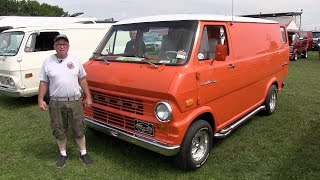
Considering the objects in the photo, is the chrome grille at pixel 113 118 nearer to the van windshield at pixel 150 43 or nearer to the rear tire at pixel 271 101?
the van windshield at pixel 150 43

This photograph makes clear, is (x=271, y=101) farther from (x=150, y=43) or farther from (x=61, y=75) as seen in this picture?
(x=61, y=75)

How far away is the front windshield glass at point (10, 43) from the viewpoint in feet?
28.8

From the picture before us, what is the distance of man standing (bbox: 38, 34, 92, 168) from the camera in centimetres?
465

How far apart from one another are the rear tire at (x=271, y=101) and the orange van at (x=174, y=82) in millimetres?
1350

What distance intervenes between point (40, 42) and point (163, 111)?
6.02 m

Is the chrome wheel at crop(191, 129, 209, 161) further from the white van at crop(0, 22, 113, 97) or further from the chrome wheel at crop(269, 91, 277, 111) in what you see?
the white van at crop(0, 22, 113, 97)

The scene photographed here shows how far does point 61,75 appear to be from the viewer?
15.2 ft

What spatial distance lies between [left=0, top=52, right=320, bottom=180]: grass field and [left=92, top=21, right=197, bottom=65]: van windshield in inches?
60.0

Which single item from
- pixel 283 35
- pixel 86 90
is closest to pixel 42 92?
Result: pixel 86 90

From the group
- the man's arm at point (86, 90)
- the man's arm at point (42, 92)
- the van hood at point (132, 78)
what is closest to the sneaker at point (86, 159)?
the man's arm at point (86, 90)

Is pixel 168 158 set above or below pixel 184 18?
below

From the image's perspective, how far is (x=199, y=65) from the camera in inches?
187

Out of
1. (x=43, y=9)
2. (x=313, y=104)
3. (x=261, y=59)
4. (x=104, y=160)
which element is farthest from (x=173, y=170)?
(x=43, y=9)

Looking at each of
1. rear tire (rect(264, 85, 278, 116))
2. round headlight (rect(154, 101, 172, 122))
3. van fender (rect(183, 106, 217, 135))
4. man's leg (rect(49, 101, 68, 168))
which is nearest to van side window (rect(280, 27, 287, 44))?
Answer: rear tire (rect(264, 85, 278, 116))
